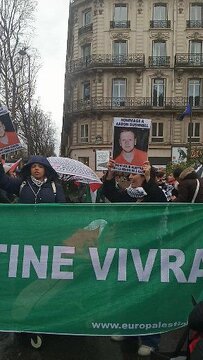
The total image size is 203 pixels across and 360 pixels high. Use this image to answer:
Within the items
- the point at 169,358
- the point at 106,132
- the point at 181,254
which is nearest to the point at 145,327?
the point at 169,358

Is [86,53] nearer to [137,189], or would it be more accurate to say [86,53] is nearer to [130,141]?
[130,141]

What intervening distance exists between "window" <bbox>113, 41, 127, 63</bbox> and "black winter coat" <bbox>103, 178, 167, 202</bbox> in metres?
46.0

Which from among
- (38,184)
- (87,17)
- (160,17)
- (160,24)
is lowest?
(38,184)

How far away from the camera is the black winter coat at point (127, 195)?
4992 millimetres

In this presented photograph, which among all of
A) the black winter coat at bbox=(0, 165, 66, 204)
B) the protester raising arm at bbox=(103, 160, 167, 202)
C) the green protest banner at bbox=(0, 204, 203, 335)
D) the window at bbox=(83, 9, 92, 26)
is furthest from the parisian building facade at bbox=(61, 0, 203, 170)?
the green protest banner at bbox=(0, 204, 203, 335)

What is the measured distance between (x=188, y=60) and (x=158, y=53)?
3144 mm

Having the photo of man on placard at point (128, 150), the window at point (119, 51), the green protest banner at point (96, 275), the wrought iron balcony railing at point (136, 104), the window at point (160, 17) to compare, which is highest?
the window at point (160, 17)

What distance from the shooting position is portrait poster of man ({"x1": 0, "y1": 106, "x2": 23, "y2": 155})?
6.04m

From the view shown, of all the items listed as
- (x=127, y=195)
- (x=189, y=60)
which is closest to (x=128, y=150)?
(x=127, y=195)

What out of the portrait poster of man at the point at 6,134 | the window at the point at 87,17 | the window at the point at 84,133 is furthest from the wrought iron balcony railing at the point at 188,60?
the portrait poster of man at the point at 6,134

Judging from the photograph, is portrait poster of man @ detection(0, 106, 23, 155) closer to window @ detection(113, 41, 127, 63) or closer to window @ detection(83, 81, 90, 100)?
window @ detection(113, 41, 127, 63)

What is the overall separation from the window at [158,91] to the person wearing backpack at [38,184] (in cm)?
4595

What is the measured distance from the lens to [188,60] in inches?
1955

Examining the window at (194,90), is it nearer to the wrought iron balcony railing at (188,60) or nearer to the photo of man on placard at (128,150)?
the wrought iron balcony railing at (188,60)
